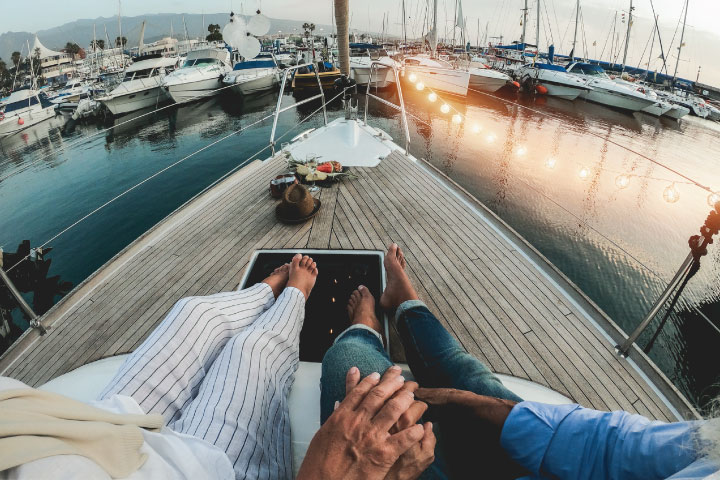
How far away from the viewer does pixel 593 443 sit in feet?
2.91

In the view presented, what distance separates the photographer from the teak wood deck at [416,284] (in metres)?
1.79

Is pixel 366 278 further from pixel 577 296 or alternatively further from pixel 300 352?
pixel 577 296

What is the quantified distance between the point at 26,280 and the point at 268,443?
5.86 meters

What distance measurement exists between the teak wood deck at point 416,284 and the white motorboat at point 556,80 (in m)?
18.3

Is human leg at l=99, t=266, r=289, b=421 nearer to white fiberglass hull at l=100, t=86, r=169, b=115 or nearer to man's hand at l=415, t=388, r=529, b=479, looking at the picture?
man's hand at l=415, t=388, r=529, b=479

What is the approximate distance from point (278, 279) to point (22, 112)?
20.9m

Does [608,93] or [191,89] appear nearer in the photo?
[608,93]

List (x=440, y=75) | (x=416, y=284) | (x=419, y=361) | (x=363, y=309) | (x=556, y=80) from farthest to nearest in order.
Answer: (x=556, y=80), (x=440, y=75), (x=416, y=284), (x=363, y=309), (x=419, y=361)

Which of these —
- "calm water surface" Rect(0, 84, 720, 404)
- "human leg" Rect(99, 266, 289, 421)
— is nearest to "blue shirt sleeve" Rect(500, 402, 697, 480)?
"human leg" Rect(99, 266, 289, 421)

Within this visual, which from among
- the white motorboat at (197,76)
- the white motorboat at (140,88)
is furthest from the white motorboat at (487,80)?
the white motorboat at (140,88)

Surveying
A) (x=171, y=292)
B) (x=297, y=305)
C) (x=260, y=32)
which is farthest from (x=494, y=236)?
(x=260, y=32)

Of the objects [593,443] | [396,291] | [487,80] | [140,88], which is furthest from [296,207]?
[140,88]

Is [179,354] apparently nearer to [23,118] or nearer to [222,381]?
[222,381]

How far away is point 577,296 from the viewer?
2250 mm
